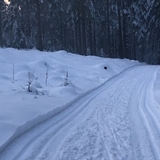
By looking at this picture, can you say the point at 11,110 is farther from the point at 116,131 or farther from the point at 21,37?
the point at 21,37

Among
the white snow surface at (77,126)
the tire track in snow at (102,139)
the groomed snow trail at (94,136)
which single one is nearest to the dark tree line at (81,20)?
the white snow surface at (77,126)

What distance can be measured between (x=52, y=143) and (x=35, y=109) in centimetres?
197

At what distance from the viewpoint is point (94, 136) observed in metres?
4.89

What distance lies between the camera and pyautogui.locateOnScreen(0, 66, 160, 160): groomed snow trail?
13.3 ft

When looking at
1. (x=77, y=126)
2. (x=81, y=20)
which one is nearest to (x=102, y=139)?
(x=77, y=126)

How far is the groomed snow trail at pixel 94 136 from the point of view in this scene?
4055 mm

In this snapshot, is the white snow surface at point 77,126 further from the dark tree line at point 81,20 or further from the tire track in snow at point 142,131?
the dark tree line at point 81,20

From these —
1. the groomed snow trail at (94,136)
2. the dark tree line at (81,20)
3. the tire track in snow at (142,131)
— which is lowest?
the tire track in snow at (142,131)

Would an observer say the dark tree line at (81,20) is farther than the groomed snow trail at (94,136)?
Yes

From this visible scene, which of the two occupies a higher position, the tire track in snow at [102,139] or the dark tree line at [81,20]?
the dark tree line at [81,20]

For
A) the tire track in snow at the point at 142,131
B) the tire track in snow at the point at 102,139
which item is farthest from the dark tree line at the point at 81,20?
the tire track in snow at the point at 102,139

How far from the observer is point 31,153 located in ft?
13.4

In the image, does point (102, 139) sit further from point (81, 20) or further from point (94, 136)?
point (81, 20)

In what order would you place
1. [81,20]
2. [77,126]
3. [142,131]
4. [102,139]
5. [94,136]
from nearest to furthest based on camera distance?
1. [102,139]
2. [94,136]
3. [142,131]
4. [77,126]
5. [81,20]
